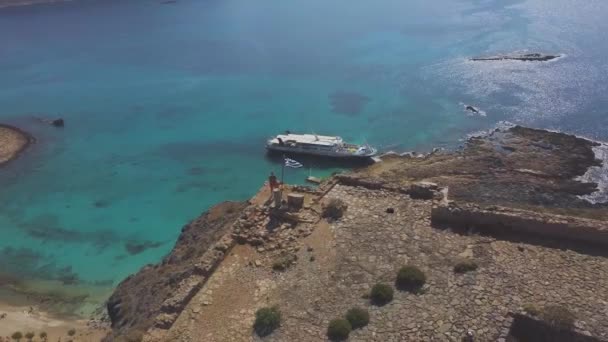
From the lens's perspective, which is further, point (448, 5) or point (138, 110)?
point (448, 5)

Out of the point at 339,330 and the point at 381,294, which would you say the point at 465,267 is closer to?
the point at 381,294

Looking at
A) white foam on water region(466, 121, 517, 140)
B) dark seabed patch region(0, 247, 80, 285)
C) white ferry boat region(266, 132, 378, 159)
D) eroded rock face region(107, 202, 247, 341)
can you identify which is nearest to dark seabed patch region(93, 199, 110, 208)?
dark seabed patch region(0, 247, 80, 285)

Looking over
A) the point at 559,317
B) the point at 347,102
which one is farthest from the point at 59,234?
the point at 559,317

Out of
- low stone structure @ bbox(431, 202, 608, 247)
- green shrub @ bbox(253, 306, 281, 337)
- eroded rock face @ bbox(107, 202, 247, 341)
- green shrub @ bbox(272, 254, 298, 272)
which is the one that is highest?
low stone structure @ bbox(431, 202, 608, 247)

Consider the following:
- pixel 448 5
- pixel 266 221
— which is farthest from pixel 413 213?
pixel 448 5

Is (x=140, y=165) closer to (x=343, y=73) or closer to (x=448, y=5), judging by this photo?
(x=343, y=73)

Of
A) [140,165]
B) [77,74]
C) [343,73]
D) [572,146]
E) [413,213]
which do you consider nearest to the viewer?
[413,213]

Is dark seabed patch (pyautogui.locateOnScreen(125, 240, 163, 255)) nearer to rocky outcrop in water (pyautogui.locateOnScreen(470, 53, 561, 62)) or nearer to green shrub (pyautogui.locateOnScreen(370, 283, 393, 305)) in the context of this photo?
green shrub (pyautogui.locateOnScreen(370, 283, 393, 305))
